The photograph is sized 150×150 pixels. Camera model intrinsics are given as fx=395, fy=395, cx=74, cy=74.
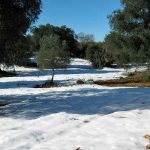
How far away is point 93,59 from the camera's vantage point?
79312 millimetres

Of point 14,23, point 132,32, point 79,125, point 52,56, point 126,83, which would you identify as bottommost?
point 126,83

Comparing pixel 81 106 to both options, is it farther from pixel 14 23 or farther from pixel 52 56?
pixel 52 56

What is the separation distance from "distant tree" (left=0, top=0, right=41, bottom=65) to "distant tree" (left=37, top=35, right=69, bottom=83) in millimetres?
20837

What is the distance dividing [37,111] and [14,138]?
5.67 metres

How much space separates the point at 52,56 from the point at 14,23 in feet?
75.4

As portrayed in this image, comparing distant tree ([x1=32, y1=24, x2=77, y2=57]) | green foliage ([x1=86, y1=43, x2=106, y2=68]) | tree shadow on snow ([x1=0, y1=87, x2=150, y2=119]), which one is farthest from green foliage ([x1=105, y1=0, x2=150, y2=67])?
distant tree ([x1=32, y1=24, x2=77, y2=57])

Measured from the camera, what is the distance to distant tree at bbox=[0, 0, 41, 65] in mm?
18219

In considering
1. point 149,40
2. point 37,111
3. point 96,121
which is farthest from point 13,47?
point 149,40

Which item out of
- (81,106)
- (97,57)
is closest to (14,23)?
(81,106)

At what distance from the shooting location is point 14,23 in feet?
61.2

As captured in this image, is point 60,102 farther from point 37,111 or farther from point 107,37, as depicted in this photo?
point 107,37

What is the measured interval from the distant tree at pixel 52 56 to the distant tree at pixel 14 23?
68.4 ft

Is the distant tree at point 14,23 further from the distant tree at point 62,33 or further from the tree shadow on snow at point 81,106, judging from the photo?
the distant tree at point 62,33

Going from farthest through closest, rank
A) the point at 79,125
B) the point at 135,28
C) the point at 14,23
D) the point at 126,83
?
1. the point at 135,28
2. the point at 126,83
3. the point at 14,23
4. the point at 79,125
